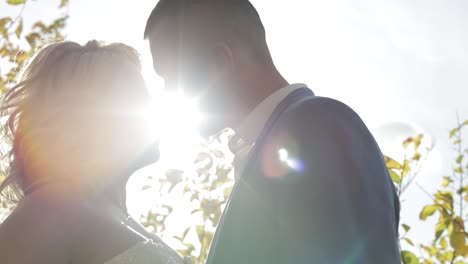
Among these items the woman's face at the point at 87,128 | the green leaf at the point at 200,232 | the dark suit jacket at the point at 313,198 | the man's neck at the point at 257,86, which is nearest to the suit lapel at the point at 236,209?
the dark suit jacket at the point at 313,198

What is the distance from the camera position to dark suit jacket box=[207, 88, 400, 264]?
61.5 inches

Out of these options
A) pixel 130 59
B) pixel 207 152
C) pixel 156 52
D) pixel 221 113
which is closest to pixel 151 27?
pixel 156 52

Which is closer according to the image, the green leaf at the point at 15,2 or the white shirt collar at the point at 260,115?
the white shirt collar at the point at 260,115

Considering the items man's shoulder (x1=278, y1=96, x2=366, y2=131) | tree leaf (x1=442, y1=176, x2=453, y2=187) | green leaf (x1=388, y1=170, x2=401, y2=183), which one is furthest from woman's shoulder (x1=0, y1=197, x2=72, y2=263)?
tree leaf (x1=442, y1=176, x2=453, y2=187)

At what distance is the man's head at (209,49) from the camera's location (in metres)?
2.33

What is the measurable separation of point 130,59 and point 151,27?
2.45 feet

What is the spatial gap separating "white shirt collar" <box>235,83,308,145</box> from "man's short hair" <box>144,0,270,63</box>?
1.14ft

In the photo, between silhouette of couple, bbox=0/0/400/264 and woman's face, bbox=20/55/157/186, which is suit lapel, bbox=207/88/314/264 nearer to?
silhouette of couple, bbox=0/0/400/264

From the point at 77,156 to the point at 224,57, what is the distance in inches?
38.4

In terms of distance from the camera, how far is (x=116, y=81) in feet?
10.1

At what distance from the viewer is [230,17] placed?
2504mm

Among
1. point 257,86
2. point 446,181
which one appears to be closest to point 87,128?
point 257,86

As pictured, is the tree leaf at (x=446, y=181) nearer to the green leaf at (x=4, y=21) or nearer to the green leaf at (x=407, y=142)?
the green leaf at (x=407, y=142)

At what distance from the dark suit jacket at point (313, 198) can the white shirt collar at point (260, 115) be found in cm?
26
